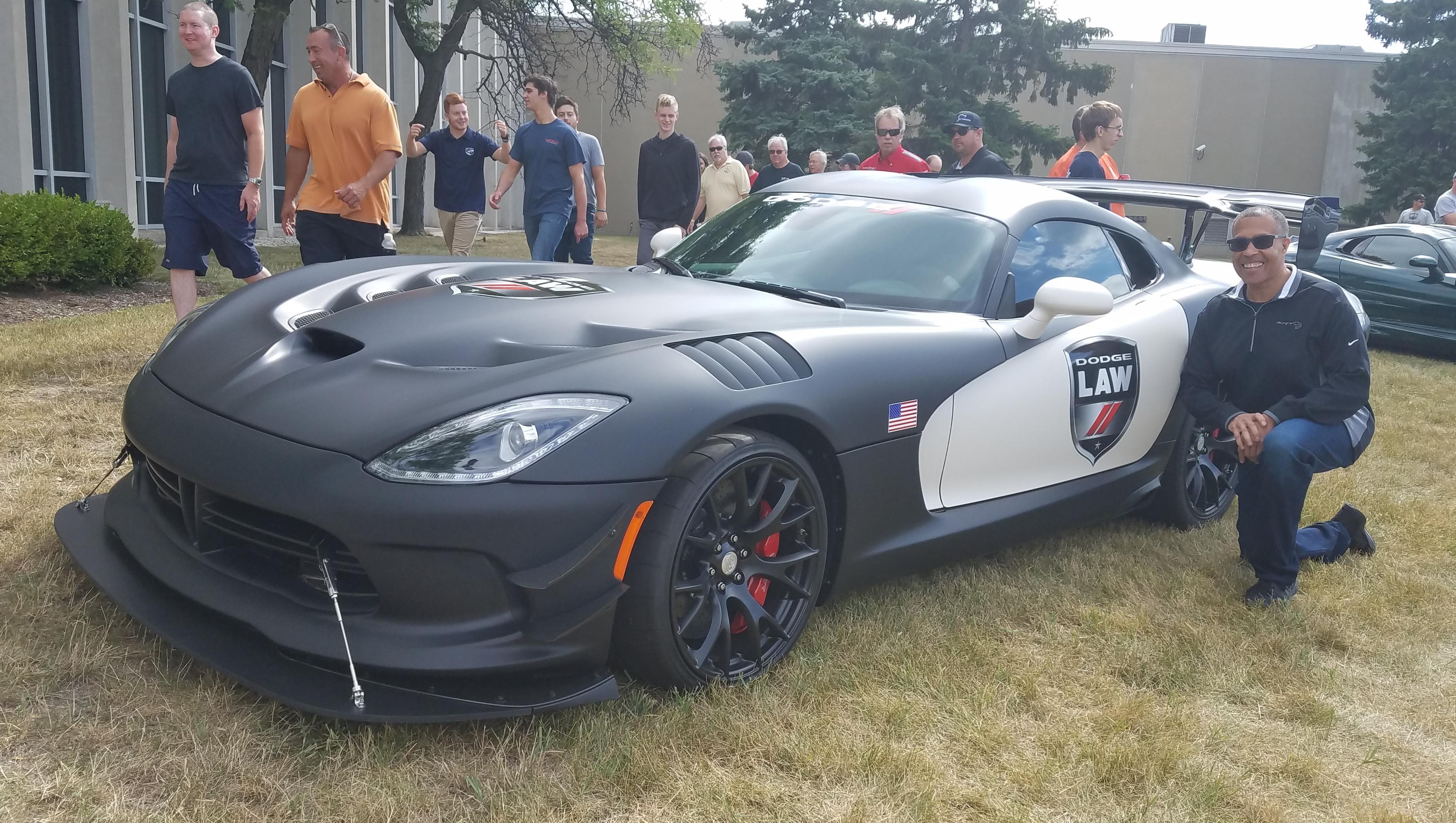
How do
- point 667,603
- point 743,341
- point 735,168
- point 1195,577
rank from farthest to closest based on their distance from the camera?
point 735,168
point 1195,577
point 743,341
point 667,603

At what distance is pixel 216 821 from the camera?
202 cm

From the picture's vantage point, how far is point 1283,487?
12.0 ft

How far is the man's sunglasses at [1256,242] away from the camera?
3.70 meters

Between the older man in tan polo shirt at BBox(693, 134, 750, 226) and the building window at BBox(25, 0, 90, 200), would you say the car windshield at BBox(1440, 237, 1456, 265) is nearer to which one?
the older man in tan polo shirt at BBox(693, 134, 750, 226)

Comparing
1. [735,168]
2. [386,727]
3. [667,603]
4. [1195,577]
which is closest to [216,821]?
[386,727]

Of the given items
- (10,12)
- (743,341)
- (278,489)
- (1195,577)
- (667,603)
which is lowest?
(1195,577)

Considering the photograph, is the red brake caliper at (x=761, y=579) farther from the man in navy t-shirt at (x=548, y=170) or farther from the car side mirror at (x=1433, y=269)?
the car side mirror at (x=1433, y=269)

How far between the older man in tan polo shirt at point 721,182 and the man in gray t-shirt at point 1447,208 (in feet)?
26.4

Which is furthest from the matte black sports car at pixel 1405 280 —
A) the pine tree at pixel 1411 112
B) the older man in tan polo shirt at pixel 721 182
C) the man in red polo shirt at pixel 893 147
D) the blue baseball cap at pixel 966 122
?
the pine tree at pixel 1411 112

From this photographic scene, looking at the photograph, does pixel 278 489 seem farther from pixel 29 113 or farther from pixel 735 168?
pixel 29 113

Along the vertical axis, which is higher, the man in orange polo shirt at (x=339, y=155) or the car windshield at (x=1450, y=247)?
the man in orange polo shirt at (x=339, y=155)

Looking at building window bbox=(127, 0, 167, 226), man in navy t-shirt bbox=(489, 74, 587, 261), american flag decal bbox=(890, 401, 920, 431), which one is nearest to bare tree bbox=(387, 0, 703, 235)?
building window bbox=(127, 0, 167, 226)

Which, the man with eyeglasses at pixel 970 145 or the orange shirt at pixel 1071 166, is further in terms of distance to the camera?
the man with eyeglasses at pixel 970 145

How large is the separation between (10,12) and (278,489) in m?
10.8
